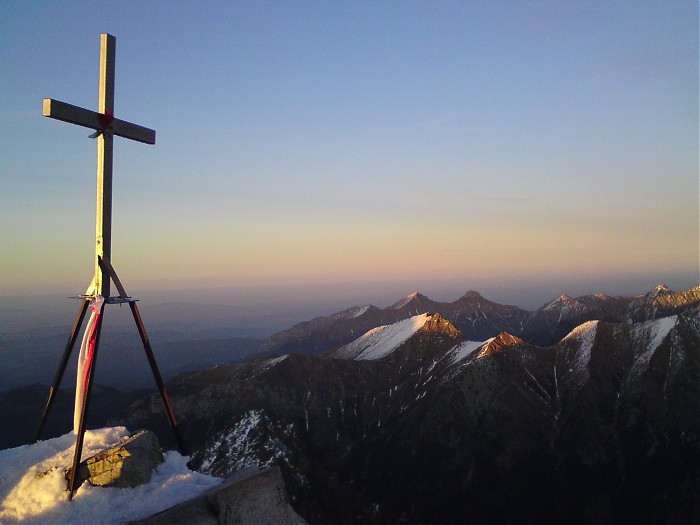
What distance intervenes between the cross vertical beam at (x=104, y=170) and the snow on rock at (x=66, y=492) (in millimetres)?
5867

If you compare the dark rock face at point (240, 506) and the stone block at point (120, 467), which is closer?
the dark rock face at point (240, 506)

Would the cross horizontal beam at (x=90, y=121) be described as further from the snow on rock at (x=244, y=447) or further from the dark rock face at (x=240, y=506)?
the snow on rock at (x=244, y=447)

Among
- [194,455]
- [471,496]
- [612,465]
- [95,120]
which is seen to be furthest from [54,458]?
[612,465]

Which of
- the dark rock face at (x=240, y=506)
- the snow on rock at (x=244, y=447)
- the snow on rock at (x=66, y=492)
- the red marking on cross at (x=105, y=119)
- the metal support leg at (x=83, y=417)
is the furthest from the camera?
the snow on rock at (x=244, y=447)

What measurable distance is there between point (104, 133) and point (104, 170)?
1292mm

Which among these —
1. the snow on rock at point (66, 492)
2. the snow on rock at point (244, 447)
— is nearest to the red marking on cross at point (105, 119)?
the snow on rock at point (66, 492)

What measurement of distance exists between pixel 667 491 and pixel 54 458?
664 feet

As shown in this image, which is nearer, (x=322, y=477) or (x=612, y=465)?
(x=322, y=477)

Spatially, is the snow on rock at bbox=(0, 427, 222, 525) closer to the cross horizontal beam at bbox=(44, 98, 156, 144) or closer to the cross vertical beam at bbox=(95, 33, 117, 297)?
the cross vertical beam at bbox=(95, 33, 117, 297)

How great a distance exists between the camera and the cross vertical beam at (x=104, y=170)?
17.2 m

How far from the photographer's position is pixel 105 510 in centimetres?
1512

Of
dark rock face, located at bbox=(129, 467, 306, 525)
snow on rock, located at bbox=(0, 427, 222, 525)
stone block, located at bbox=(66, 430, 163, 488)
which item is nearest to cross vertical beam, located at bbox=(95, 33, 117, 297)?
stone block, located at bbox=(66, 430, 163, 488)

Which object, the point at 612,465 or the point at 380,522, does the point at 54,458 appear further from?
the point at 612,465

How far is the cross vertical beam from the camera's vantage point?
1719cm
